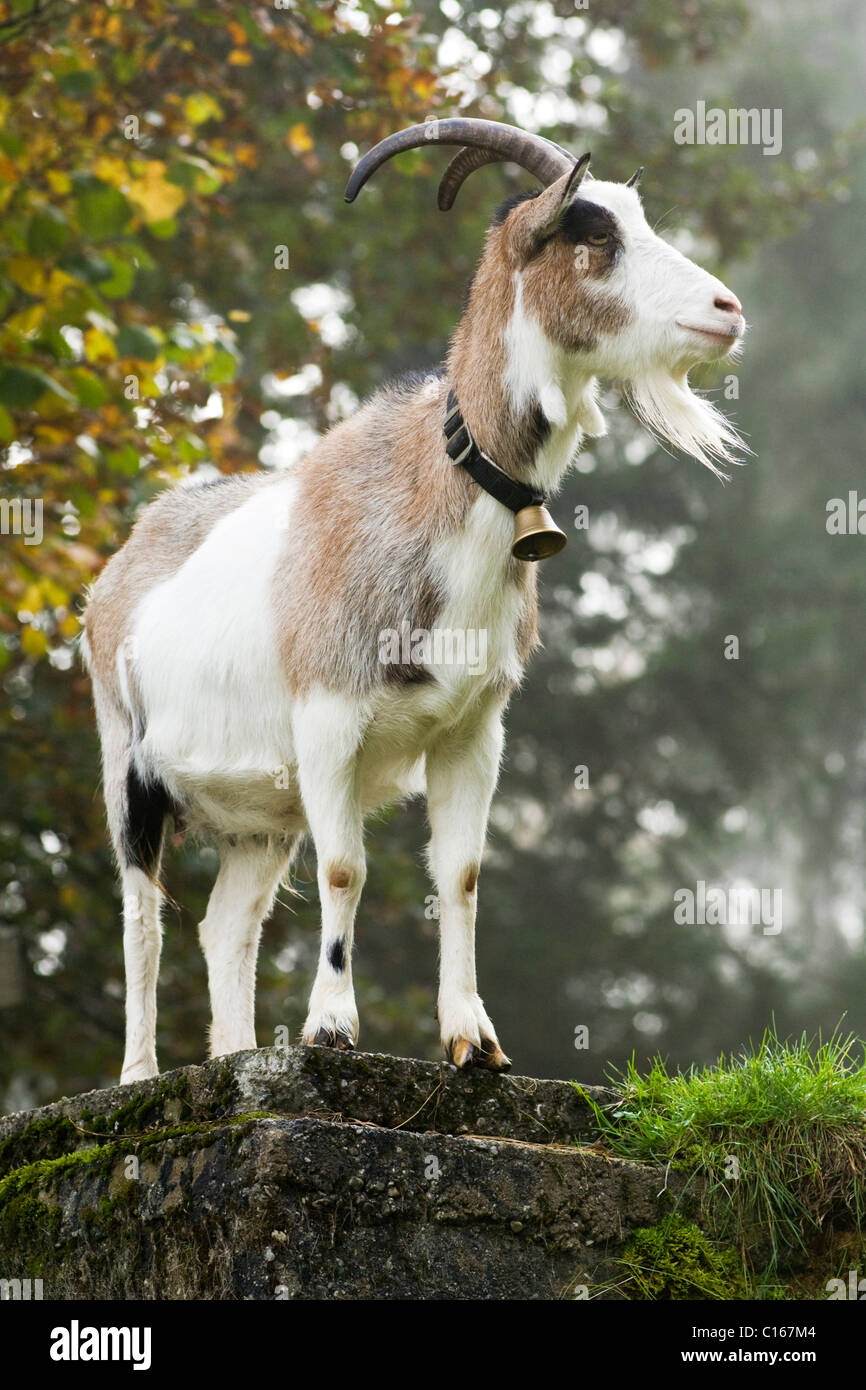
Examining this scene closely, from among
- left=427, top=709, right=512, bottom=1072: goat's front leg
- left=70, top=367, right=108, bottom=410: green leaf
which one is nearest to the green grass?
left=427, top=709, right=512, bottom=1072: goat's front leg

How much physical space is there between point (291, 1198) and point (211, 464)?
700cm

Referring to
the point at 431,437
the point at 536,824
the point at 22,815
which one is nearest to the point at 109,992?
the point at 22,815

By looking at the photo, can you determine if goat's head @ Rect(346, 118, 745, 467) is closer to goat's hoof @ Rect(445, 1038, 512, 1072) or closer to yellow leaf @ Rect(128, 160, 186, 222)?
goat's hoof @ Rect(445, 1038, 512, 1072)

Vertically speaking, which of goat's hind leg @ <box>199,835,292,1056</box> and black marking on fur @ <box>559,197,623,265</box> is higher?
black marking on fur @ <box>559,197,623,265</box>

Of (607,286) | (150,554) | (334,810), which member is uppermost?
(607,286)

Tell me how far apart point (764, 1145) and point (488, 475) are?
2.20m

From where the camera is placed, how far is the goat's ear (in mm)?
4664

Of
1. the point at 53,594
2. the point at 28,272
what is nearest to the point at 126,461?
the point at 53,594

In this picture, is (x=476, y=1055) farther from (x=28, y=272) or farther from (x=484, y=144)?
(x=28, y=272)

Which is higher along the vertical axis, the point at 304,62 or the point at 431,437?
the point at 304,62

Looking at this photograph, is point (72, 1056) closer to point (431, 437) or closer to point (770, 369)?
point (431, 437)

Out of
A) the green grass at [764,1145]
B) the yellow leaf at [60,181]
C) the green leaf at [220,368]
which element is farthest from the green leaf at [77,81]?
the green grass at [764,1145]

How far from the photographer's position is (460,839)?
5.07 metres

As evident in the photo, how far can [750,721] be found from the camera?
2334cm
